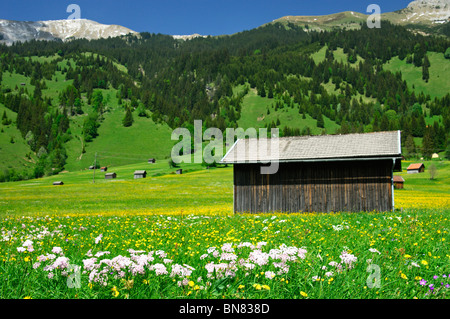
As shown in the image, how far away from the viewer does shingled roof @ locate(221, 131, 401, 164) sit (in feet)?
77.7

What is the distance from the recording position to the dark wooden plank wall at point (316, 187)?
23.9 metres

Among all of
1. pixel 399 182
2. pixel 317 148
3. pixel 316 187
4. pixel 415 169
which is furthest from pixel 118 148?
pixel 316 187

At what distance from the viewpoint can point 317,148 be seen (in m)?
26.0

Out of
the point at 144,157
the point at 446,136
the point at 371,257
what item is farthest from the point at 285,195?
the point at 446,136

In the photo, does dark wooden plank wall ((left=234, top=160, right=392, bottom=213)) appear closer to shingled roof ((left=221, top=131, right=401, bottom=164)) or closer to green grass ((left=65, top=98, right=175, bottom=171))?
shingled roof ((left=221, top=131, right=401, bottom=164))

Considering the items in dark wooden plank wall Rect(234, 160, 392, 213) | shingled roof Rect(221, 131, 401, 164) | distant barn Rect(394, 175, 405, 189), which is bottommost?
distant barn Rect(394, 175, 405, 189)

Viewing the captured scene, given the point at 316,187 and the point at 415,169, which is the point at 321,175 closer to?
the point at 316,187

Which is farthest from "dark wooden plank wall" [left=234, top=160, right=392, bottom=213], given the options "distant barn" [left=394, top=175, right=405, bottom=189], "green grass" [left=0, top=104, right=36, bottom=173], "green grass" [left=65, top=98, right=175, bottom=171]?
"green grass" [left=0, top=104, right=36, bottom=173]

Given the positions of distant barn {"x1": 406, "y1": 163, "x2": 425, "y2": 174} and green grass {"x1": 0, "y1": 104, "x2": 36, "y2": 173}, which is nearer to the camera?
distant barn {"x1": 406, "y1": 163, "x2": 425, "y2": 174}

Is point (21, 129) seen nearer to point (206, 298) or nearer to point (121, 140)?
point (121, 140)

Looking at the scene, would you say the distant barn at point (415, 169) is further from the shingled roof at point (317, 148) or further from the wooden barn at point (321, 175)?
the shingled roof at point (317, 148)

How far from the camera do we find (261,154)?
88.2 feet

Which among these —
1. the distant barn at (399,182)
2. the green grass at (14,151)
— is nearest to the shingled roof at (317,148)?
the distant barn at (399,182)

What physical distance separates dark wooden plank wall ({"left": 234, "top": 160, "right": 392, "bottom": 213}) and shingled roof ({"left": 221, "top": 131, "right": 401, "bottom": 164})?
0.96 metres
